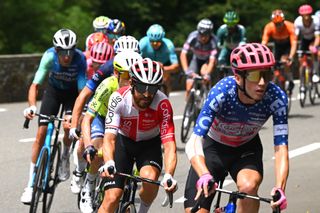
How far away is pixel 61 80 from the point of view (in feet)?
37.3

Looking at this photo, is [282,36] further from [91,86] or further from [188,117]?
[91,86]

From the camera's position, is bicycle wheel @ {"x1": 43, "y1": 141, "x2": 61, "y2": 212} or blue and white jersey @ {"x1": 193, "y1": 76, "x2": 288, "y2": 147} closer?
blue and white jersey @ {"x1": 193, "y1": 76, "x2": 288, "y2": 147}

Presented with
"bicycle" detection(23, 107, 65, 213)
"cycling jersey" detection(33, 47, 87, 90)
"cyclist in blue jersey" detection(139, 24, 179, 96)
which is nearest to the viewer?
"bicycle" detection(23, 107, 65, 213)

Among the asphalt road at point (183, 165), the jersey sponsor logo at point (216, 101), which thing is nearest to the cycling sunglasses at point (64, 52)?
the asphalt road at point (183, 165)

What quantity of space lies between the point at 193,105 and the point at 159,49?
4.17 feet

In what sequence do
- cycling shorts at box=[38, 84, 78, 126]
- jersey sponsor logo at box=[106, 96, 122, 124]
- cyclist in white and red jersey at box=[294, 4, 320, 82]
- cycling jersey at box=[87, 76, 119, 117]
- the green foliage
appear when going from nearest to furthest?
jersey sponsor logo at box=[106, 96, 122, 124]
cycling jersey at box=[87, 76, 119, 117]
cycling shorts at box=[38, 84, 78, 126]
cyclist in white and red jersey at box=[294, 4, 320, 82]
the green foliage

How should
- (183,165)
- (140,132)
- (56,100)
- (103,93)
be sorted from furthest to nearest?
1. (183,165)
2. (56,100)
3. (103,93)
4. (140,132)

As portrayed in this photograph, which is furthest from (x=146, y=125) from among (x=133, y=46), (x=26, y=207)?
(x=26, y=207)

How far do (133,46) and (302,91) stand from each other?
1002 centimetres

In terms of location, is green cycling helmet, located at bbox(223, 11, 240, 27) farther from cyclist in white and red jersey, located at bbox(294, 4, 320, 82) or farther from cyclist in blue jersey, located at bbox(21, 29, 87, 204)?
cyclist in blue jersey, located at bbox(21, 29, 87, 204)

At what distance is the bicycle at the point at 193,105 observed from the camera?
1587 cm

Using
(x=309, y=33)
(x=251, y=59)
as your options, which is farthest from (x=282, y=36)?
(x=251, y=59)

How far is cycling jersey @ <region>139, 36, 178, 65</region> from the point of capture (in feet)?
49.9

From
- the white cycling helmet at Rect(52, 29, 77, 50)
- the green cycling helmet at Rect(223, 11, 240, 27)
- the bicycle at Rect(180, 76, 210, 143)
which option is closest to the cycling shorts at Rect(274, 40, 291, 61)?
the green cycling helmet at Rect(223, 11, 240, 27)
